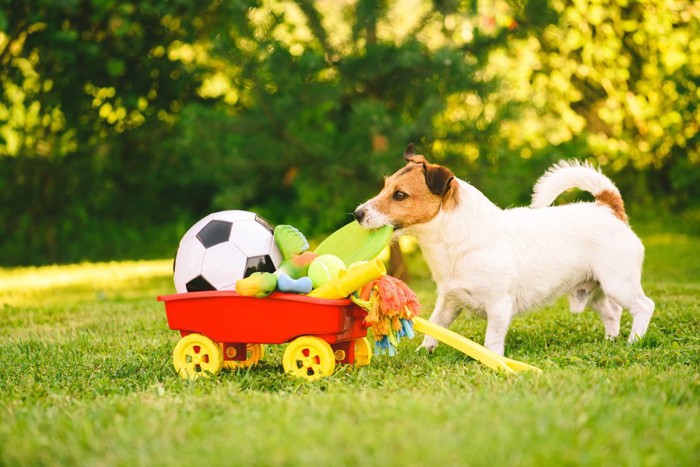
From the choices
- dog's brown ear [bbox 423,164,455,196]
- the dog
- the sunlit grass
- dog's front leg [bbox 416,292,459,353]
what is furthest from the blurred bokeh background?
dog's brown ear [bbox 423,164,455,196]

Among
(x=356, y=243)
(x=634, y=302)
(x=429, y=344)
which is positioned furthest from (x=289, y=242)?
→ (x=634, y=302)

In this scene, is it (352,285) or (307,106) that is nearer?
(352,285)

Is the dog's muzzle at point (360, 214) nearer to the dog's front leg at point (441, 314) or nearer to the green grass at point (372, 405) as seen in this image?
the dog's front leg at point (441, 314)

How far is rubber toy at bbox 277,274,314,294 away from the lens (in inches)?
142

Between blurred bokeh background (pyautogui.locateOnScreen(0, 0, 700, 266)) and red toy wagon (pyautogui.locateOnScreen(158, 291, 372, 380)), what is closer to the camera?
red toy wagon (pyautogui.locateOnScreen(158, 291, 372, 380))

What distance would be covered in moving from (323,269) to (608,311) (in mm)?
1907

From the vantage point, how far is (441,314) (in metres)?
4.38

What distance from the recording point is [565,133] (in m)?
9.91

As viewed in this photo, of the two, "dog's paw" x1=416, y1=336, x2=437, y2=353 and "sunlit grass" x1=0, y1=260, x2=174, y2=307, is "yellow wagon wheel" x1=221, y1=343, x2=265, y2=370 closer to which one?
"dog's paw" x1=416, y1=336, x2=437, y2=353

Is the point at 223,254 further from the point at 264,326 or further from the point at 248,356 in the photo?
the point at 248,356

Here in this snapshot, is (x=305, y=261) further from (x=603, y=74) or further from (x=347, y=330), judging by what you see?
(x=603, y=74)

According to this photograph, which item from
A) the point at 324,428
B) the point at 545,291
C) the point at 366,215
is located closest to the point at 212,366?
the point at 366,215

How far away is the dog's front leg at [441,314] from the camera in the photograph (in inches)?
169

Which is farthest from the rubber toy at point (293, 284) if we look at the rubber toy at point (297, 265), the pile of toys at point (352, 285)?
the rubber toy at point (297, 265)
